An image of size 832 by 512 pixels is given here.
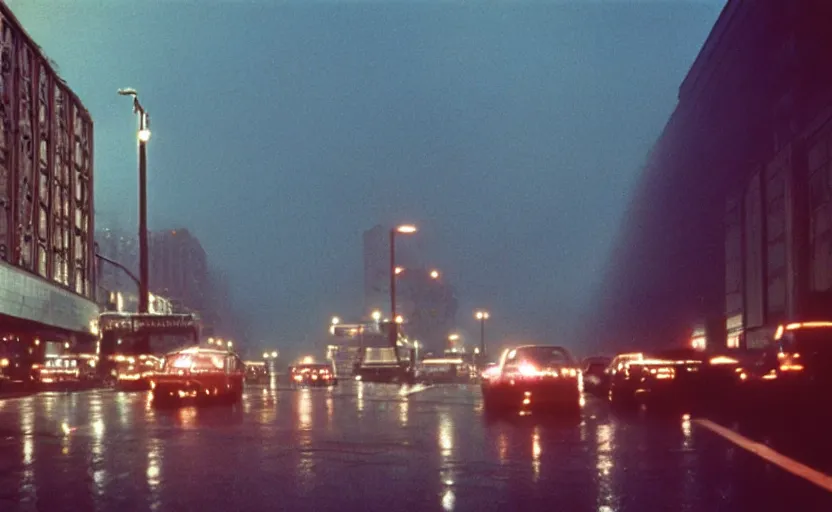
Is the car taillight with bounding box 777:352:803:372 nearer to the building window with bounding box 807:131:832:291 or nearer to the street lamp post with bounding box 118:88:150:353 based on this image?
the building window with bounding box 807:131:832:291

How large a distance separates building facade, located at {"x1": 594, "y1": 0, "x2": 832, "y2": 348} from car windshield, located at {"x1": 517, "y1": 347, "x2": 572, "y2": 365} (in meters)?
18.9

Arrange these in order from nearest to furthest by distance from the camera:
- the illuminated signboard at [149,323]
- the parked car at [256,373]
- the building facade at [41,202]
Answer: the building facade at [41,202]
the illuminated signboard at [149,323]
the parked car at [256,373]

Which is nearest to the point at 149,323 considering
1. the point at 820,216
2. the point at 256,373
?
the point at 256,373

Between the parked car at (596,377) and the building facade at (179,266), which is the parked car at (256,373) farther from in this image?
the building facade at (179,266)

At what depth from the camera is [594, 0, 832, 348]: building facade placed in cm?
4675

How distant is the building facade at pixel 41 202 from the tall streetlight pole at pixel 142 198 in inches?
152

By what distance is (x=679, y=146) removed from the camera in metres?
95.0

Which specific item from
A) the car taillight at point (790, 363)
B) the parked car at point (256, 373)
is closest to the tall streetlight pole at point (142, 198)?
the parked car at point (256, 373)

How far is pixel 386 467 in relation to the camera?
12.2m

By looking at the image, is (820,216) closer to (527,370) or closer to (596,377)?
(596,377)

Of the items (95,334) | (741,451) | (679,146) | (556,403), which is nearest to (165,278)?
(679,146)

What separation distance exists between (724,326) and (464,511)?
6352cm

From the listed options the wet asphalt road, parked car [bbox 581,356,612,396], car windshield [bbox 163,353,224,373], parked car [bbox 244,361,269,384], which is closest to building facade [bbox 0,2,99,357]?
parked car [bbox 244,361,269,384]

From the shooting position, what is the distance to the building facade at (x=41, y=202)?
1825 inches
